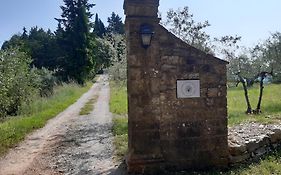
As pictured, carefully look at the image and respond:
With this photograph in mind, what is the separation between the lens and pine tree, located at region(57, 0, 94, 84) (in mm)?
36438

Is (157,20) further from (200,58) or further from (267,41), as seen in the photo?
(267,41)

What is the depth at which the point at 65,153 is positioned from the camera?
8.02 m

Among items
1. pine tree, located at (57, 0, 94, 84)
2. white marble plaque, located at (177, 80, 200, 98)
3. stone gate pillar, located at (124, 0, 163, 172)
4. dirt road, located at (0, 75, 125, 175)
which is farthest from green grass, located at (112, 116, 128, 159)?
pine tree, located at (57, 0, 94, 84)

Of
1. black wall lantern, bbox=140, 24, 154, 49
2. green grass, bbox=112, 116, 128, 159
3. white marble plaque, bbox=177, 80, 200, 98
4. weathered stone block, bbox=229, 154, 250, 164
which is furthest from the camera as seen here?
green grass, bbox=112, 116, 128, 159

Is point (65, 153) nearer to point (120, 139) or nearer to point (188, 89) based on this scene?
point (120, 139)

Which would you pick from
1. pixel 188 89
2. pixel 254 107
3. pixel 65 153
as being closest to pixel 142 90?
pixel 188 89

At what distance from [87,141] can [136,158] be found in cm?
386

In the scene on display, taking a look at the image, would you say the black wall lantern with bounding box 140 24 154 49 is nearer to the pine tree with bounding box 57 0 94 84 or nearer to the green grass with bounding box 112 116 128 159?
the green grass with bounding box 112 116 128 159

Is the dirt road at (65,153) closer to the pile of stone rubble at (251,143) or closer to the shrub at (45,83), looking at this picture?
the pile of stone rubble at (251,143)

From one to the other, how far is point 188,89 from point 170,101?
43cm

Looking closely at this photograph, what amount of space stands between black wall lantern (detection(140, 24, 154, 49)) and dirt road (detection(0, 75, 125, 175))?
2567mm

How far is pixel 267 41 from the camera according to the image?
80.3 ft

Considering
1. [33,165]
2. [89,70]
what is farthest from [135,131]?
[89,70]

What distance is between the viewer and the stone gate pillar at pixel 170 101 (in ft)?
19.1
